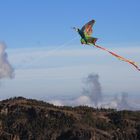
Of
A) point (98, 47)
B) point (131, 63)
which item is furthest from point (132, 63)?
point (98, 47)

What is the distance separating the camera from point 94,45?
19938 cm

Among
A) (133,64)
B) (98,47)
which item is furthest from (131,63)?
(98,47)

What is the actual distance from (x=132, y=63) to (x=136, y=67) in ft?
12.0

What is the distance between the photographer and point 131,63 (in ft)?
640

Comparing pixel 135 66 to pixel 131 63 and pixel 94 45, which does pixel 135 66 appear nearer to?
pixel 131 63

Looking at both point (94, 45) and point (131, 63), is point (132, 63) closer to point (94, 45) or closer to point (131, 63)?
point (131, 63)

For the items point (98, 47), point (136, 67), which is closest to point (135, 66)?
point (136, 67)

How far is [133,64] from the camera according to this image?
195000 millimetres

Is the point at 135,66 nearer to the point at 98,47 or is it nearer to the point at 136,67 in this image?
the point at 136,67

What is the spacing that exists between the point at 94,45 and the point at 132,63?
14.3 metres

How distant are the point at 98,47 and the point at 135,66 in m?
13.8

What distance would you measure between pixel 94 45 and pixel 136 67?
1681 cm

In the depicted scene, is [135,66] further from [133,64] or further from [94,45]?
[94,45]

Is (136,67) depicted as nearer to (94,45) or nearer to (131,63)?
(131,63)
